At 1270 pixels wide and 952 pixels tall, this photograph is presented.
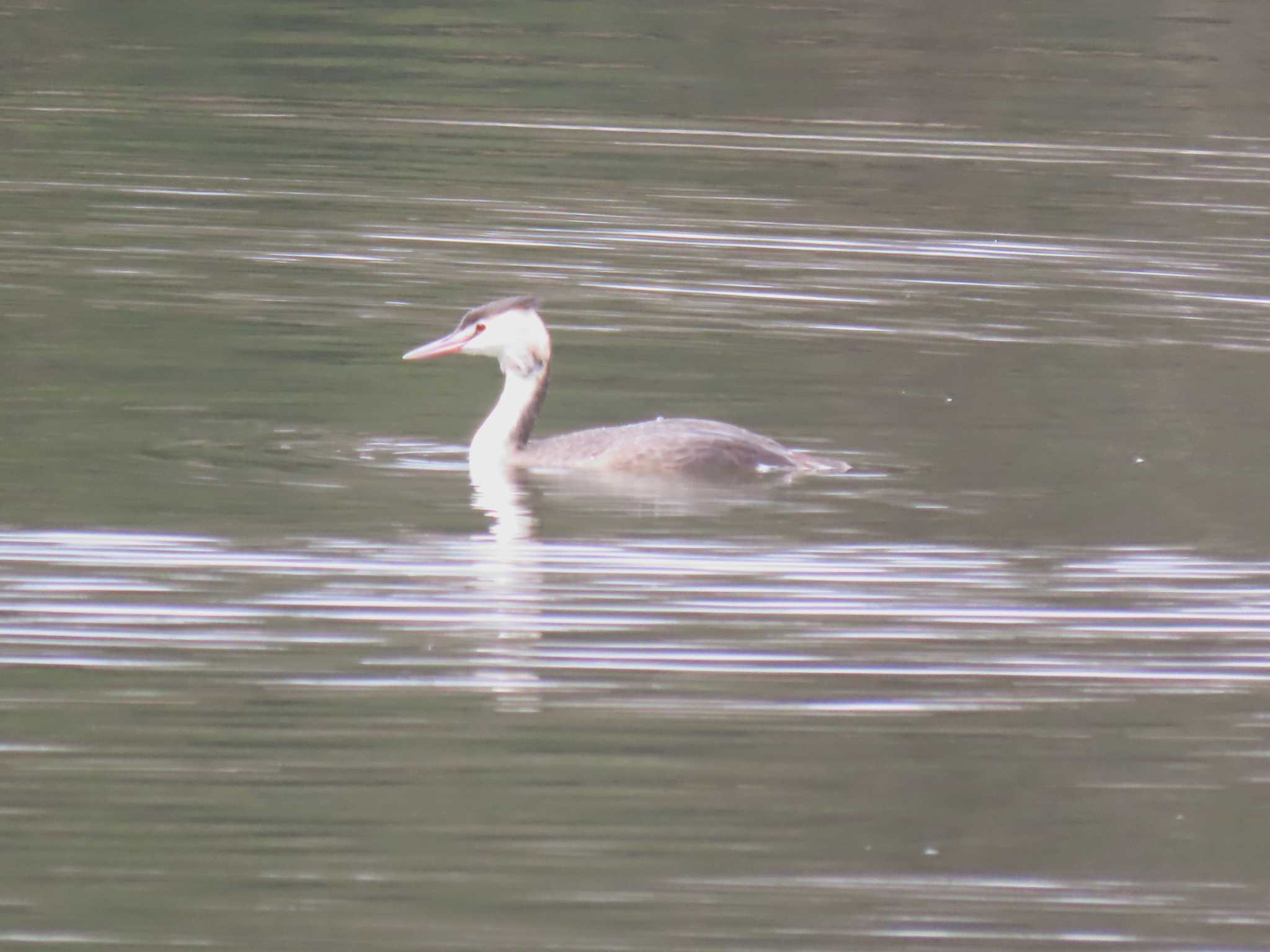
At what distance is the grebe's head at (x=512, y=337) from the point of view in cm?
1255

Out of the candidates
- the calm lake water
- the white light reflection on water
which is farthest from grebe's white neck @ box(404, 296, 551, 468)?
the white light reflection on water

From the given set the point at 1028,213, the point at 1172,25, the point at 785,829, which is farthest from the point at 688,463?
the point at 1172,25

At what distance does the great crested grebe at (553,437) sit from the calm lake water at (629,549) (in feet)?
0.67

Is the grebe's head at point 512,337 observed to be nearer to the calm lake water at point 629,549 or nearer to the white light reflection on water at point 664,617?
the calm lake water at point 629,549

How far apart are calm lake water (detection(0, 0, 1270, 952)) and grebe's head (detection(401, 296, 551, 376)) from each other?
0.46m

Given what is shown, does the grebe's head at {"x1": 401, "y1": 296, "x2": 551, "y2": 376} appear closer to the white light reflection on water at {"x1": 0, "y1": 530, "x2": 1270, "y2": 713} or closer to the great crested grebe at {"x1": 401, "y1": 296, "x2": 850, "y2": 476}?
the great crested grebe at {"x1": 401, "y1": 296, "x2": 850, "y2": 476}

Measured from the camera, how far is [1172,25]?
29.0 metres

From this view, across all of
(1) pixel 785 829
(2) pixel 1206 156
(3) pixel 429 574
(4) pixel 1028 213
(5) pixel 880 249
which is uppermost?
(2) pixel 1206 156

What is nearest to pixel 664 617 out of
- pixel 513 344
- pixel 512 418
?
pixel 512 418

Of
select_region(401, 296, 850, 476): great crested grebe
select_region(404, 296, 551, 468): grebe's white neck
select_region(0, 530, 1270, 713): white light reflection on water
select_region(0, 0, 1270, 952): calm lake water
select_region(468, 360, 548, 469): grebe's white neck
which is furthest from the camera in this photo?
select_region(404, 296, 551, 468): grebe's white neck

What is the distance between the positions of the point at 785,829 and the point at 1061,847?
0.71m

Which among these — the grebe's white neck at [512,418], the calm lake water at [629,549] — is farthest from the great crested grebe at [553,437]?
the calm lake water at [629,549]

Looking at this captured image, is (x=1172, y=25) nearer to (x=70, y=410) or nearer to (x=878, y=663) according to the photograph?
(x=70, y=410)

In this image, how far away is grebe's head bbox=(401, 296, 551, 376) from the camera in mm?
12547
